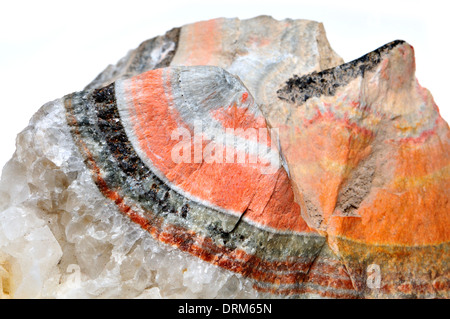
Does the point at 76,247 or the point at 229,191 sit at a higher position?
the point at 229,191

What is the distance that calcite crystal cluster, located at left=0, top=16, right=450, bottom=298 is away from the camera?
5.65ft

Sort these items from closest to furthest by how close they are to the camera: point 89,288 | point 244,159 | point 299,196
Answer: point 89,288
point 244,159
point 299,196

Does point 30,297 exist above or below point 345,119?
below

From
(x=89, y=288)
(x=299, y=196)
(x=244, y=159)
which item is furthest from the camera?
(x=299, y=196)

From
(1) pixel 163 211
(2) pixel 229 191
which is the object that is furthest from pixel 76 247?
(2) pixel 229 191

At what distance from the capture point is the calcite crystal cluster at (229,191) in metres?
1.72

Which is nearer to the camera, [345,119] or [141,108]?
[141,108]

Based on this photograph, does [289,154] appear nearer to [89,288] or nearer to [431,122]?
[431,122]

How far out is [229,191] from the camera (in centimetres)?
177

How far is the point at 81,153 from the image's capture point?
1738 mm

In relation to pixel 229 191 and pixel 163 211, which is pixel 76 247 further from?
pixel 229 191

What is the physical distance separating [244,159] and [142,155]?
1.15 ft

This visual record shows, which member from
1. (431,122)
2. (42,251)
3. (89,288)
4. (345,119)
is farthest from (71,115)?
(431,122)

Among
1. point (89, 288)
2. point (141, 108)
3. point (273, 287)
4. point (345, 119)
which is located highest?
point (141, 108)
